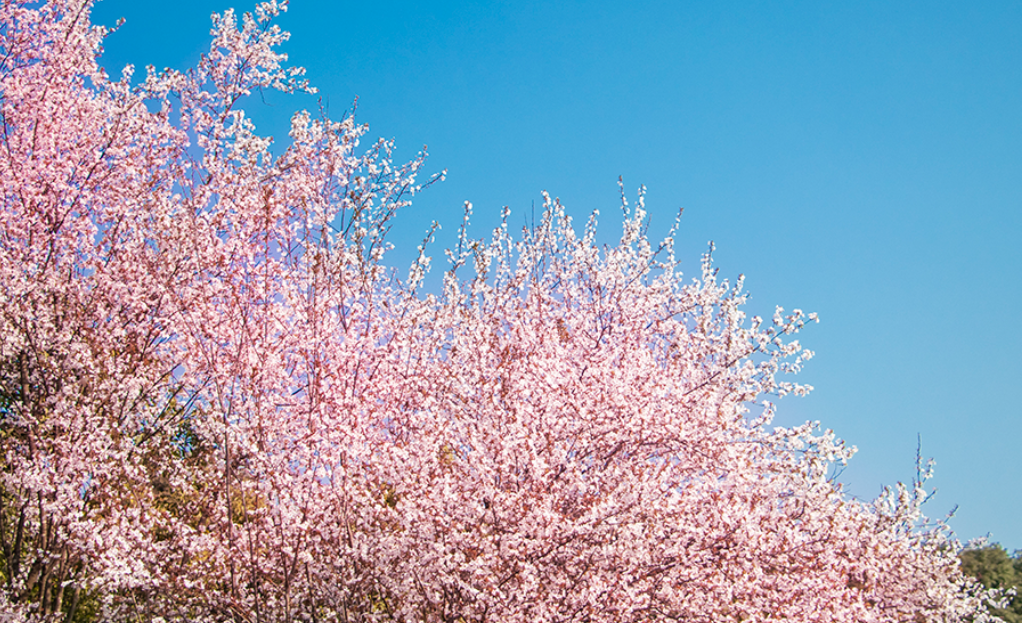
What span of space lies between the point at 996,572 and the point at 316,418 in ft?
144

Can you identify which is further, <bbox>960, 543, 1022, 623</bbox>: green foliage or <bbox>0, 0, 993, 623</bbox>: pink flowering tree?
<bbox>960, 543, 1022, 623</bbox>: green foliage

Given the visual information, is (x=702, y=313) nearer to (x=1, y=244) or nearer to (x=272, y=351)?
(x=272, y=351)

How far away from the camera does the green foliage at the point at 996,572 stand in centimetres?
3662

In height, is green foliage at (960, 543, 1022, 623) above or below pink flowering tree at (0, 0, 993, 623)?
above

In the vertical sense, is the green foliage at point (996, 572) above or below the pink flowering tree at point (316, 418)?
above

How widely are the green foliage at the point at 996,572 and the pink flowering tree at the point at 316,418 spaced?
1302 inches

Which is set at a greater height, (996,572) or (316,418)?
(996,572)

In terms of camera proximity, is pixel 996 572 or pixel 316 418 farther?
pixel 996 572

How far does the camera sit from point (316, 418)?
809 cm

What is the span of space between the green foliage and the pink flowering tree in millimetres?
33062

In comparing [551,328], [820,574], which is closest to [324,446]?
[551,328]

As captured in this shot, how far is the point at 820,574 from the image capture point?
8664mm

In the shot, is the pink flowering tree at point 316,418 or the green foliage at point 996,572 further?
the green foliage at point 996,572

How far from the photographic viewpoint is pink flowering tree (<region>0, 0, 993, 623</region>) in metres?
7.60
